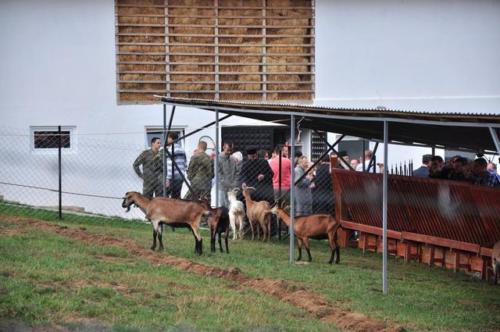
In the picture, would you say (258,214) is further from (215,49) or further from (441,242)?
(215,49)

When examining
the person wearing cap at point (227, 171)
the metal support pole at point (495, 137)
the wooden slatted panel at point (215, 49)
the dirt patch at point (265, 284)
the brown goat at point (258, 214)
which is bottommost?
the dirt patch at point (265, 284)

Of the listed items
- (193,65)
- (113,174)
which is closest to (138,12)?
(193,65)

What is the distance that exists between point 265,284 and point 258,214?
646cm

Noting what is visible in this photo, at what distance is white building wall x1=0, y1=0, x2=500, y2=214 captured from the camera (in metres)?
27.4

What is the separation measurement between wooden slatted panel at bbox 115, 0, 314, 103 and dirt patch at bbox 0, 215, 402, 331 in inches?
359

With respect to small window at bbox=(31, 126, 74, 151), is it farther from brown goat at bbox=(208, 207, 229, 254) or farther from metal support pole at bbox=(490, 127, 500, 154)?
metal support pole at bbox=(490, 127, 500, 154)

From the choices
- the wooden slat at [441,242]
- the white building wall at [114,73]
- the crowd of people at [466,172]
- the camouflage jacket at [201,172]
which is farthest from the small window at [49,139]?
the wooden slat at [441,242]

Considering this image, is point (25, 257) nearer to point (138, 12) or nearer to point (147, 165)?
point (147, 165)

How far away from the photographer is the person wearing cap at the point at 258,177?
2253 centimetres

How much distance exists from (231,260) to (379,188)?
3946mm

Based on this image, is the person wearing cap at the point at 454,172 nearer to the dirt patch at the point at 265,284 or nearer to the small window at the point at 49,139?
the dirt patch at the point at 265,284

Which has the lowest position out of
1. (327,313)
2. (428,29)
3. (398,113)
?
(327,313)

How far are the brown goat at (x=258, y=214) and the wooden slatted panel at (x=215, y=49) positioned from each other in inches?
302

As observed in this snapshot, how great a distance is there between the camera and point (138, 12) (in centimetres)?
2838
